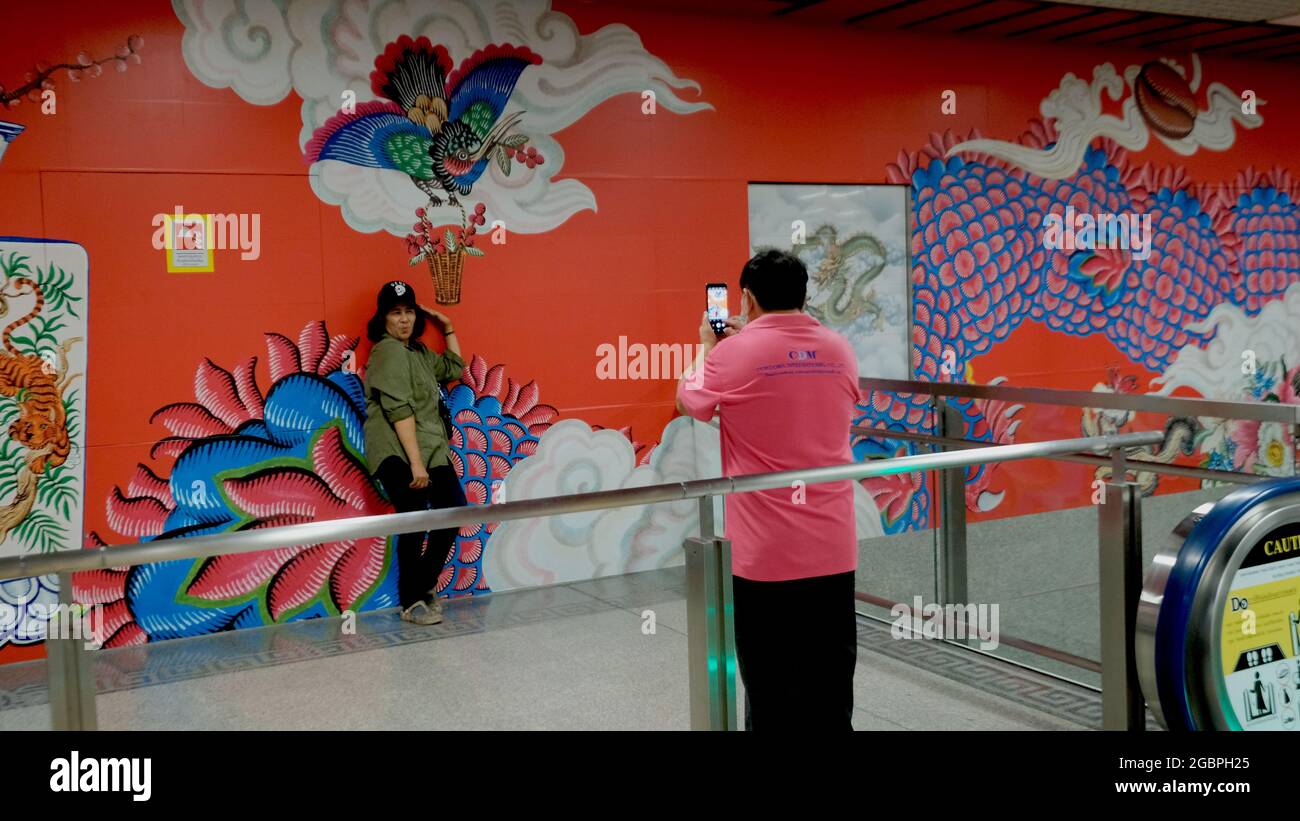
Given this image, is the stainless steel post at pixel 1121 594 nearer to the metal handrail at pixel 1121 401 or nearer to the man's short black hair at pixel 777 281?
the metal handrail at pixel 1121 401

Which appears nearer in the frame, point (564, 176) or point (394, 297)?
point (394, 297)

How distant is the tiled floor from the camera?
3.34m

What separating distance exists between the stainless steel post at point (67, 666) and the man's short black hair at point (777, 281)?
177cm

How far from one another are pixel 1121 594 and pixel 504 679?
1.96m

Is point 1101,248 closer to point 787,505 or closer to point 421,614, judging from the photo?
point 421,614

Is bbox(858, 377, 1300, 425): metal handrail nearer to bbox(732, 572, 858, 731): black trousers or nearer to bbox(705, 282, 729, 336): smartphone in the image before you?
bbox(705, 282, 729, 336): smartphone

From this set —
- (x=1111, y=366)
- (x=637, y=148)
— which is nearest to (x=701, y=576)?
(x=637, y=148)

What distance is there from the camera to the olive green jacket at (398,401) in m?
5.14

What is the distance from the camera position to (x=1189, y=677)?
106 inches

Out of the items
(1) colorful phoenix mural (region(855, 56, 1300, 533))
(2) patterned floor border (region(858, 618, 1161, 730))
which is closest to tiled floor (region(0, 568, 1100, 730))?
(2) patterned floor border (region(858, 618, 1161, 730))

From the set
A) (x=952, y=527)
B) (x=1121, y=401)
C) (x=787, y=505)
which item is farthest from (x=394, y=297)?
(x=1121, y=401)

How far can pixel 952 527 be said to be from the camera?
14.8 feet
